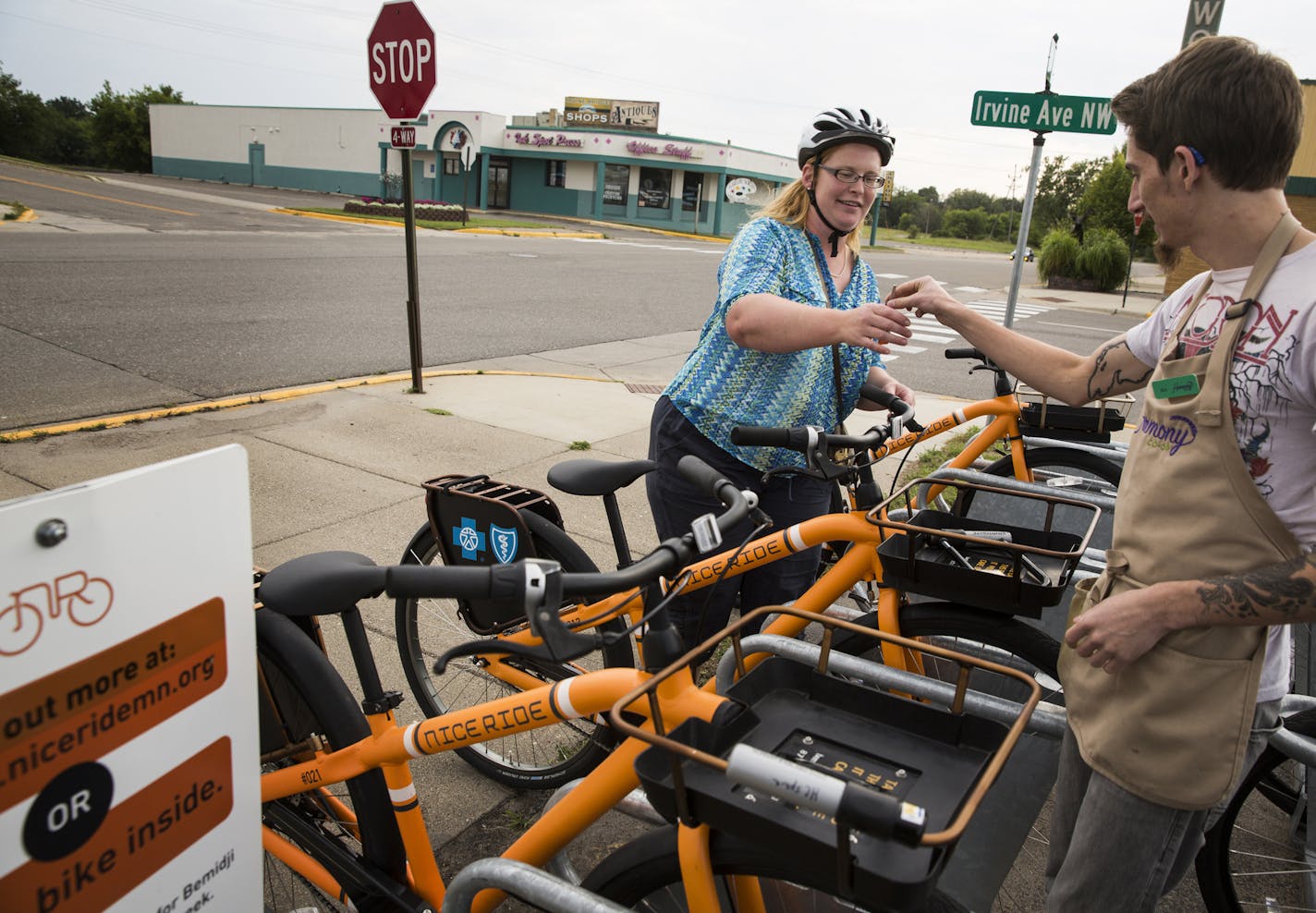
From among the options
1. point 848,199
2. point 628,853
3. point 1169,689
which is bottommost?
point 628,853

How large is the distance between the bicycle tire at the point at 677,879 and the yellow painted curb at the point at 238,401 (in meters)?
5.63

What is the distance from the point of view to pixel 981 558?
2.69 m

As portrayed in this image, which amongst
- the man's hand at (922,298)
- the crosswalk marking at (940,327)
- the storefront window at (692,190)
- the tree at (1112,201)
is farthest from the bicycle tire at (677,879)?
the storefront window at (692,190)

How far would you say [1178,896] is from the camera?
282 cm

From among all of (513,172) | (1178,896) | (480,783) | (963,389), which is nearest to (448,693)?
(480,783)

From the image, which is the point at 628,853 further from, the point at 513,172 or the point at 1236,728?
the point at 513,172

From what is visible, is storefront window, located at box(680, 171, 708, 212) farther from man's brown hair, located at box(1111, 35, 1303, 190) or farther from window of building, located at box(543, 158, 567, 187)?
man's brown hair, located at box(1111, 35, 1303, 190)

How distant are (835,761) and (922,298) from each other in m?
1.41

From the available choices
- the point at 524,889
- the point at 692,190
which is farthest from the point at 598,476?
the point at 692,190

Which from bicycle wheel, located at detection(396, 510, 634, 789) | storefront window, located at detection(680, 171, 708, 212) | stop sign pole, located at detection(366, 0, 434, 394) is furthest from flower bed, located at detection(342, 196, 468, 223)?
bicycle wheel, located at detection(396, 510, 634, 789)

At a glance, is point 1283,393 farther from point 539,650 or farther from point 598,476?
point 598,476

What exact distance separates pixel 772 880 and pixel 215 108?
202 feet

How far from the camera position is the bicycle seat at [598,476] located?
2664mm

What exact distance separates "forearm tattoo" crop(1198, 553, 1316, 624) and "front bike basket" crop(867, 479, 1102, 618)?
0.62 m
